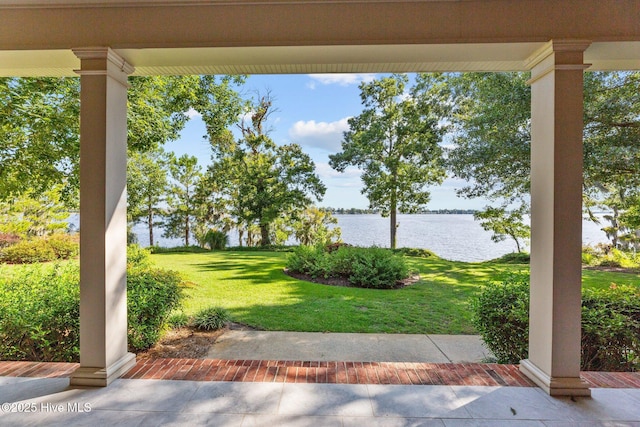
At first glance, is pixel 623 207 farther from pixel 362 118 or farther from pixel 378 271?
pixel 362 118

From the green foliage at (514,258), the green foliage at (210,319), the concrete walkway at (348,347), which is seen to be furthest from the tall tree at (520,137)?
the green foliage at (210,319)

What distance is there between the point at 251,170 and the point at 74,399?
400 inches

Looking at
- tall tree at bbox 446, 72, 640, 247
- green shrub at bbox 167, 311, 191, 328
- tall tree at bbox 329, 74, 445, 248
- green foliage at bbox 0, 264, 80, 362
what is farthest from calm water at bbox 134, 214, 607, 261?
green foliage at bbox 0, 264, 80, 362

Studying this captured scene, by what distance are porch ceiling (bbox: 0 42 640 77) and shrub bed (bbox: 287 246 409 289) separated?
484 centimetres

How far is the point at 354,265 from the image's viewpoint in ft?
23.8

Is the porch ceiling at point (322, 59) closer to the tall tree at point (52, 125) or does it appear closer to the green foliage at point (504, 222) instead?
the tall tree at point (52, 125)

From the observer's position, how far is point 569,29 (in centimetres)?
258

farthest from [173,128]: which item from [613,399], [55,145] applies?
[613,399]

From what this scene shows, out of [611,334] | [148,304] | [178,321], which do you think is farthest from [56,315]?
[611,334]

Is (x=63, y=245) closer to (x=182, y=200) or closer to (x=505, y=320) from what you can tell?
(x=182, y=200)

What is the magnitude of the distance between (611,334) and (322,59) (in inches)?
156

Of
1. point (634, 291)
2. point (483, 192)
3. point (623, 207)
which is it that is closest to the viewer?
point (634, 291)

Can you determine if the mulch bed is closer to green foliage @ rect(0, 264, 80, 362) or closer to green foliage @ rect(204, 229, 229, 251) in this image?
green foliage @ rect(0, 264, 80, 362)

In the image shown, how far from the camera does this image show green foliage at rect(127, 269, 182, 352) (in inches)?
136
